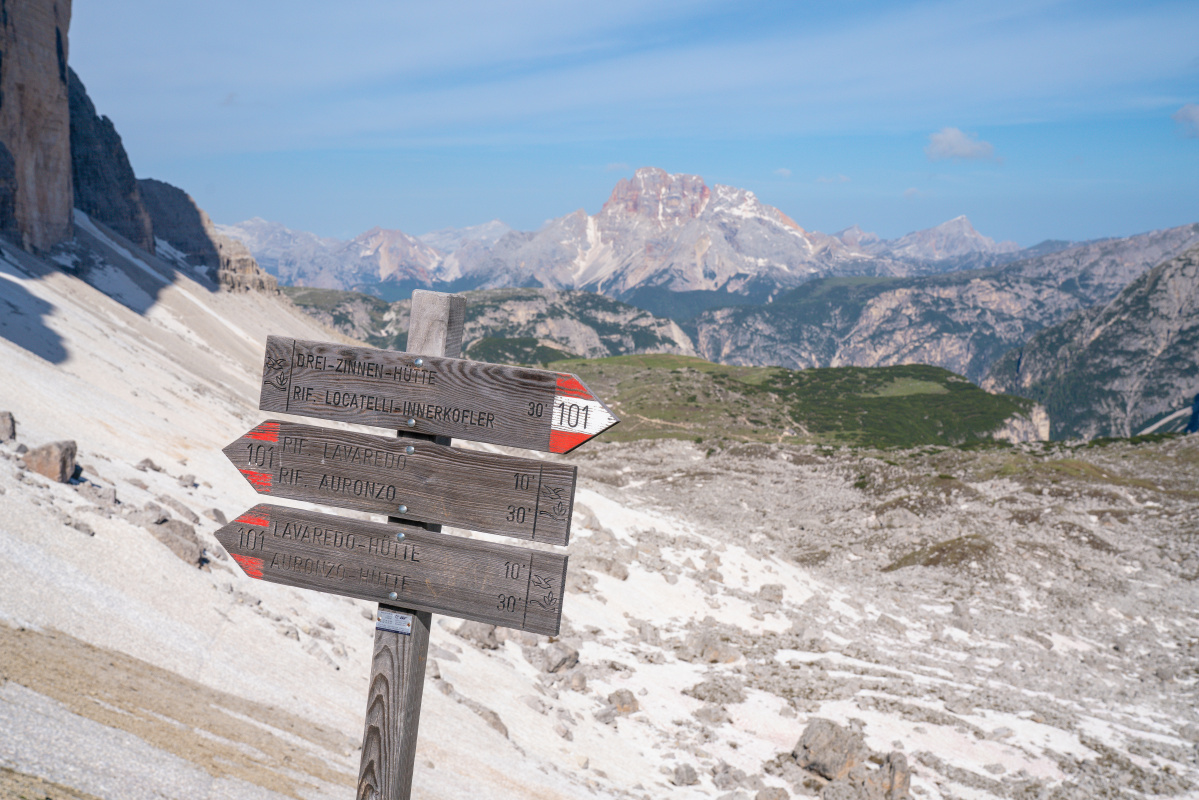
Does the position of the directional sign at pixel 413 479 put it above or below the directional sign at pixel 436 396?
below

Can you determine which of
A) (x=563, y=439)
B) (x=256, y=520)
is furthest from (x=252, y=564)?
(x=563, y=439)

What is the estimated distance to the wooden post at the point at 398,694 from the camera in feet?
20.4

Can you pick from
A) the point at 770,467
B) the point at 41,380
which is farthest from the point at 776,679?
the point at 770,467

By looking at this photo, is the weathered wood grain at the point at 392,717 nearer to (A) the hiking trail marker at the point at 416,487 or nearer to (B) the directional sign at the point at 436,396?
(A) the hiking trail marker at the point at 416,487

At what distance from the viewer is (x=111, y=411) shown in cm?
3503

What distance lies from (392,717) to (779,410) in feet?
505

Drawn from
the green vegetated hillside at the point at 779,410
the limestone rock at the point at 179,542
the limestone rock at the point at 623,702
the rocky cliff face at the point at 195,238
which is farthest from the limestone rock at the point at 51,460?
the rocky cliff face at the point at 195,238

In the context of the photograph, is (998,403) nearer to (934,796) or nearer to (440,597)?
(934,796)

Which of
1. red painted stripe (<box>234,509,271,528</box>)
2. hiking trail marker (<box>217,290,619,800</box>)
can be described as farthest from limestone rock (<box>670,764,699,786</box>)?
red painted stripe (<box>234,509,271,528</box>)

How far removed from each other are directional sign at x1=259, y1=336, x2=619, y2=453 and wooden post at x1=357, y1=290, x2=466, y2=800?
0.23 metres

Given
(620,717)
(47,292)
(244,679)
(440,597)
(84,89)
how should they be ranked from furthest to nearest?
(84,89)
(47,292)
(620,717)
(244,679)
(440,597)

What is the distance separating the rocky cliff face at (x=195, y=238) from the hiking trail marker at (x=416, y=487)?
13389 cm

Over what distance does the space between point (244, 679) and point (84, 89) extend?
140m

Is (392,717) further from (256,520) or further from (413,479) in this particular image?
(256,520)
